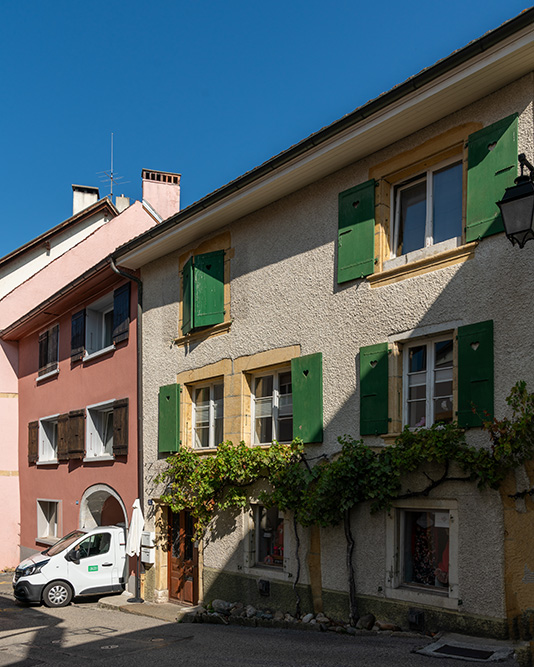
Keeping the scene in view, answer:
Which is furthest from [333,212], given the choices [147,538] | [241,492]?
[147,538]

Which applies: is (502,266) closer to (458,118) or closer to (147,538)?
(458,118)

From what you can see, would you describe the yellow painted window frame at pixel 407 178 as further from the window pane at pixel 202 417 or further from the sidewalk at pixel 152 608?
the sidewalk at pixel 152 608

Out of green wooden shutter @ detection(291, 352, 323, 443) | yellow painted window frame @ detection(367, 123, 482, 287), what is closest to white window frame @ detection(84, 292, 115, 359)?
green wooden shutter @ detection(291, 352, 323, 443)

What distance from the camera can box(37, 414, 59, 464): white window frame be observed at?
20.4 m

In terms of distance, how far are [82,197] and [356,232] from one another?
18127 millimetres

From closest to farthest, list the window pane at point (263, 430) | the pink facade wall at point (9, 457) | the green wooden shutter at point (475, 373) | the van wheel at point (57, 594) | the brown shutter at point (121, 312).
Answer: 1. the green wooden shutter at point (475, 373)
2. the window pane at point (263, 430)
3. the van wheel at point (57, 594)
4. the brown shutter at point (121, 312)
5. the pink facade wall at point (9, 457)

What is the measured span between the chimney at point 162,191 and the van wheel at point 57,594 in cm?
1068

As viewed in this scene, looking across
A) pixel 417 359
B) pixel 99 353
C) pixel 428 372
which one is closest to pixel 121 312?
pixel 99 353

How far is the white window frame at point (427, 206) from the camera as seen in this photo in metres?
8.89

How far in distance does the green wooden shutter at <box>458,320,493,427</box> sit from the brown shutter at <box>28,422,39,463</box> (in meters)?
15.2

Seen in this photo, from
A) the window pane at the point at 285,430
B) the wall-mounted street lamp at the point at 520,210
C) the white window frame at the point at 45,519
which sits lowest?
the white window frame at the point at 45,519

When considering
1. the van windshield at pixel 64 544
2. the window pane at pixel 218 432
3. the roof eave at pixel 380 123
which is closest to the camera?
the roof eave at pixel 380 123

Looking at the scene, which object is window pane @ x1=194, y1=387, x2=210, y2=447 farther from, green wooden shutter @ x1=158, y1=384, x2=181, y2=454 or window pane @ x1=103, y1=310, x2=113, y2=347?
window pane @ x1=103, y1=310, x2=113, y2=347

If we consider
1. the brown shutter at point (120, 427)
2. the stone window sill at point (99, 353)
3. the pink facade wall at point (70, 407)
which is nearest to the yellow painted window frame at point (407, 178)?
the pink facade wall at point (70, 407)
